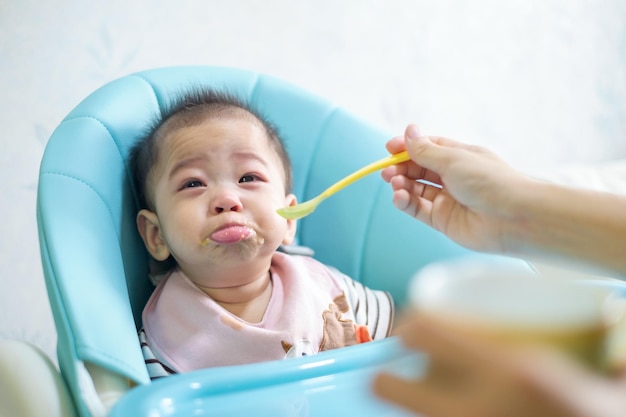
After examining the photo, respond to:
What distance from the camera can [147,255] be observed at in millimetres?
1005

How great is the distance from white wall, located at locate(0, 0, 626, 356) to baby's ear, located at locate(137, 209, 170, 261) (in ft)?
1.32

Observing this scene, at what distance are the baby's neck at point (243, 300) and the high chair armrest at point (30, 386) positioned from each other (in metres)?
0.23

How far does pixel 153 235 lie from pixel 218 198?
0.43ft

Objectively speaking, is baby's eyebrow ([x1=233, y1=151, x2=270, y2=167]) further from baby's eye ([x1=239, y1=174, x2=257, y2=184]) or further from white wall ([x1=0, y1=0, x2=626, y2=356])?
white wall ([x1=0, y1=0, x2=626, y2=356])

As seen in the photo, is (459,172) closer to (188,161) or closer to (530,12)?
(188,161)

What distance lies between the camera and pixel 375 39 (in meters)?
1.51

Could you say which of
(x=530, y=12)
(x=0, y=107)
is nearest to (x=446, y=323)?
(x=0, y=107)

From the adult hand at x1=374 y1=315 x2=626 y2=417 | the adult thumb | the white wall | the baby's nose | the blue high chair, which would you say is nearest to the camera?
→ the adult hand at x1=374 y1=315 x2=626 y2=417

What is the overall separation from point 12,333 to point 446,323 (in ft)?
3.77

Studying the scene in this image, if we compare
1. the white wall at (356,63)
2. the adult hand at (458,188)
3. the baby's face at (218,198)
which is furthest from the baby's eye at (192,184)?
the white wall at (356,63)

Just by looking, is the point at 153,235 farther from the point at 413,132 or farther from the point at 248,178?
the point at 413,132

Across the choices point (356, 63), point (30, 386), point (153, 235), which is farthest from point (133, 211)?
point (356, 63)

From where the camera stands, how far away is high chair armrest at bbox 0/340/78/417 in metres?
0.72

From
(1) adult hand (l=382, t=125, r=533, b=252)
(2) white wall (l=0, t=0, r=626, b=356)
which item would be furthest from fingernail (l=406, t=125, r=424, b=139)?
(2) white wall (l=0, t=0, r=626, b=356)
